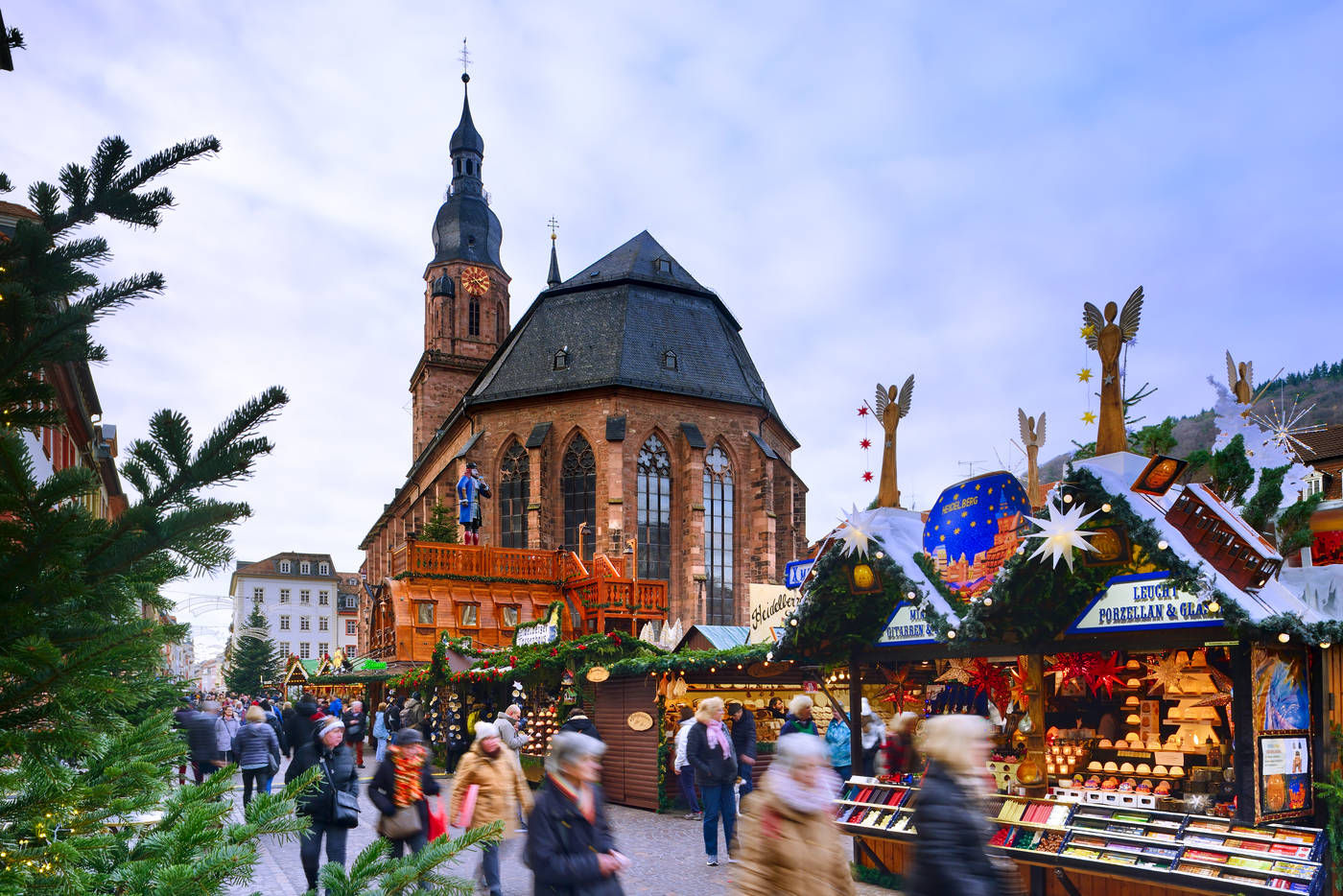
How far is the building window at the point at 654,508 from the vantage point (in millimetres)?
37062

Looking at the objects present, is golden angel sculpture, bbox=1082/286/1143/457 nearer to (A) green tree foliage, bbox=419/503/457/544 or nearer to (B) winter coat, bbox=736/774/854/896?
(B) winter coat, bbox=736/774/854/896

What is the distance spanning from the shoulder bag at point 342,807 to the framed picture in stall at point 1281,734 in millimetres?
6819

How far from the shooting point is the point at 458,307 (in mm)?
59656

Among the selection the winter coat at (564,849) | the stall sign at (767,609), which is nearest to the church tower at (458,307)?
the stall sign at (767,609)

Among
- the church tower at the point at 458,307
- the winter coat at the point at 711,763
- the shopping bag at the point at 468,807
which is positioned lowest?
the winter coat at the point at 711,763

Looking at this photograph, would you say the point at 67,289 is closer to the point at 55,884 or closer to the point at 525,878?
the point at 55,884

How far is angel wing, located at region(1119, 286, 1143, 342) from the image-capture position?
8.82 m

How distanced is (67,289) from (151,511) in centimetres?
70

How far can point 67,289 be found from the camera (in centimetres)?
274

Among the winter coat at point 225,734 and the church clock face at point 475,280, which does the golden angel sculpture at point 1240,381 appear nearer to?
the winter coat at point 225,734

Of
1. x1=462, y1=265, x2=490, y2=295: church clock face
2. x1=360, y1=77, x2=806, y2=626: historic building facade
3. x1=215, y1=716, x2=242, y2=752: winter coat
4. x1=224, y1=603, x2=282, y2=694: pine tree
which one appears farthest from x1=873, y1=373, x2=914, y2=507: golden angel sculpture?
x1=224, y1=603, x2=282, y2=694: pine tree

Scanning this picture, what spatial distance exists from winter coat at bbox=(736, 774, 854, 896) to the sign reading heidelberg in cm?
480

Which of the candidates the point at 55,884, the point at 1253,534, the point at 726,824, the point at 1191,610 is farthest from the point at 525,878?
the point at 55,884

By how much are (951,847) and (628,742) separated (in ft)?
40.3
